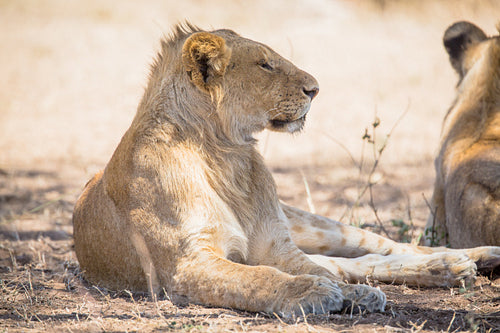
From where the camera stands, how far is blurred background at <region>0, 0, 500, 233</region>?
20.6 feet

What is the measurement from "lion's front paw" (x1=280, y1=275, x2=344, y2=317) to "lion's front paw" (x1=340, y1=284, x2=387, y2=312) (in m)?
0.04

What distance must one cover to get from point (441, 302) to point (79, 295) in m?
1.73

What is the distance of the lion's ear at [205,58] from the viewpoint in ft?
9.52

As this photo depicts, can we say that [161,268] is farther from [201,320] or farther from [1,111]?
[1,111]

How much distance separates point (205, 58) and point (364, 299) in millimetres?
1333

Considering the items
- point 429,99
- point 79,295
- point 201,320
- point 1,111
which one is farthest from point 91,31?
point 201,320

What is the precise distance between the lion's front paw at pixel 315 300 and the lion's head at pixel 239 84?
2.97 ft

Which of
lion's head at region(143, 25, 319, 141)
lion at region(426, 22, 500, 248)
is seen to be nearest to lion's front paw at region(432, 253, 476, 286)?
lion at region(426, 22, 500, 248)

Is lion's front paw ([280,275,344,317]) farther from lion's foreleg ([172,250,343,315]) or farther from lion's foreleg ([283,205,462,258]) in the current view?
lion's foreleg ([283,205,462,258])

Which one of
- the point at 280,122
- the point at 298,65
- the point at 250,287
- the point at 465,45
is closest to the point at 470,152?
the point at 465,45

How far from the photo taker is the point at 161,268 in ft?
9.33

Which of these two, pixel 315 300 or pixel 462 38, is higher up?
pixel 462 38

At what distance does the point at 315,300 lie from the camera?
2.41m

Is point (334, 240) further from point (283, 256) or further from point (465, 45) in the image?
point (465, 45)
